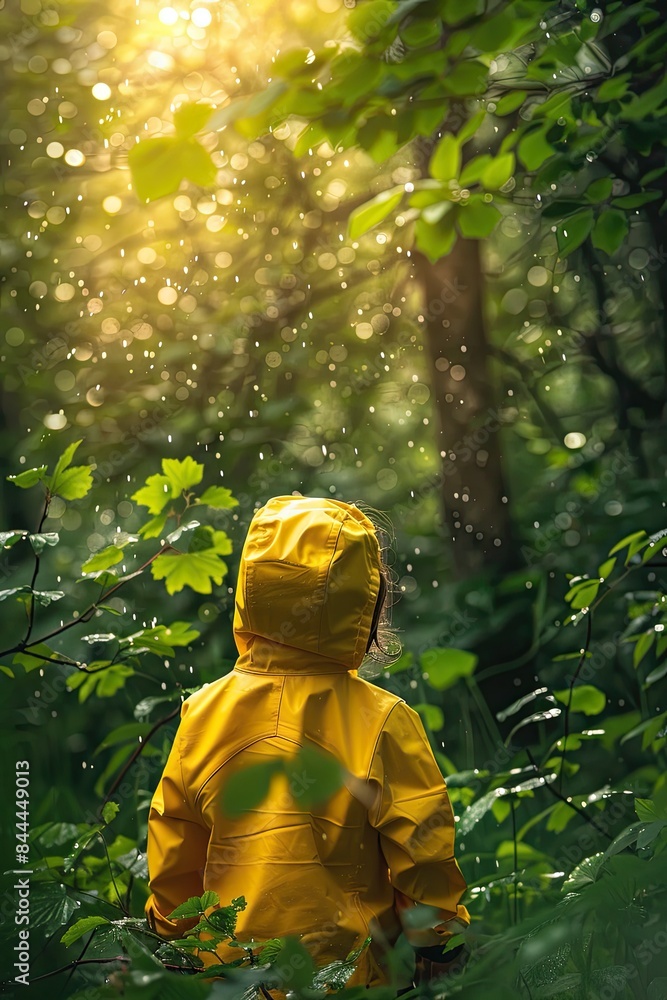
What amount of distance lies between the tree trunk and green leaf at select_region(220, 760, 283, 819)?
2666 mm

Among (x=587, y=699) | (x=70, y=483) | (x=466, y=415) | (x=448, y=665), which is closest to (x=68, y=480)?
(x=70, y=483)

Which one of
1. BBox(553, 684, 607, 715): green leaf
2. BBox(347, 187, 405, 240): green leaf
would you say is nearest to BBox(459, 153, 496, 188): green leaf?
BBox(347, 187, 405, 240): green leaf

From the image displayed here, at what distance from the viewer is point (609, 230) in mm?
1436

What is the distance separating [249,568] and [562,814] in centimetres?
125

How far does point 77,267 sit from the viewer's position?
352 cm

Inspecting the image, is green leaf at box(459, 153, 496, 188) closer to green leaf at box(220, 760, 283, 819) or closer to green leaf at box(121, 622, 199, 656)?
green leaf at box(121, 622, 199, 656)

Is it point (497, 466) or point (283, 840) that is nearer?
point (283, 840)

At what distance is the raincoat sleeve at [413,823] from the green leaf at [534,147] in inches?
34.4

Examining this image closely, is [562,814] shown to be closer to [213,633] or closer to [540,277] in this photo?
[213,633]

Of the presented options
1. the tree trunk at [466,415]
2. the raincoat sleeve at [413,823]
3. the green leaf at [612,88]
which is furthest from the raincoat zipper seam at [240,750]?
the tree trunk at [466,415]

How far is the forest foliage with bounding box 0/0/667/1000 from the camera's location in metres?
2.07

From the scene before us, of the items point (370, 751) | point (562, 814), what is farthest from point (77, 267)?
point (370, 751)

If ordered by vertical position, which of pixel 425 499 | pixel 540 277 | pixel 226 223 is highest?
pixel 226 223

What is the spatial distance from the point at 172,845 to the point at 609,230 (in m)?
1.13
